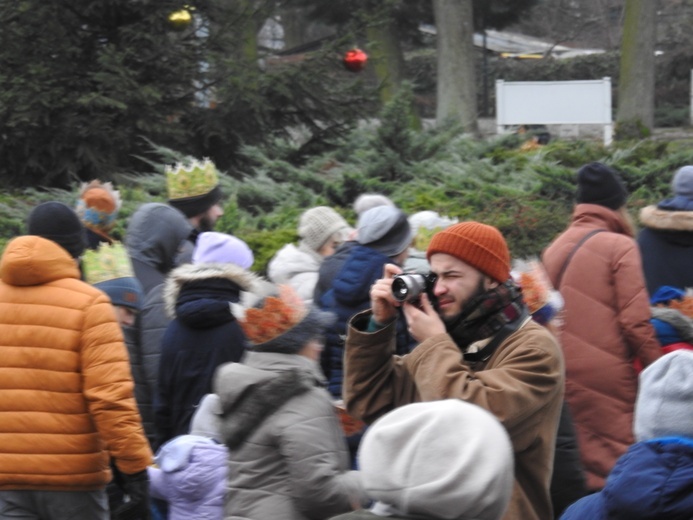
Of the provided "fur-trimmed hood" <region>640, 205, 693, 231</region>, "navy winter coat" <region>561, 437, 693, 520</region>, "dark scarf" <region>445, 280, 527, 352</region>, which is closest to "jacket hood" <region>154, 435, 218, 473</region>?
"dark scarf" <region>445, 280, 527, 352</region>

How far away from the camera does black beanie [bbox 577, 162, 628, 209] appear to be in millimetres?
6094

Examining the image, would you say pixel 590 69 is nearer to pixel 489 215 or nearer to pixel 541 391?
pixel 489 215

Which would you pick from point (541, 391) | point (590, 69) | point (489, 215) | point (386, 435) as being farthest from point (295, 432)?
point (590, 69)

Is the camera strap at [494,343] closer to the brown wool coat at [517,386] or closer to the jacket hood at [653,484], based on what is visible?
the brown wool coat at [517,386]

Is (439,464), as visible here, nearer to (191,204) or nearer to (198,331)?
(198,331)

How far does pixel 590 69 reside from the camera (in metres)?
34.8

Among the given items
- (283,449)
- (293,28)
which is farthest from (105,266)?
(293,28)

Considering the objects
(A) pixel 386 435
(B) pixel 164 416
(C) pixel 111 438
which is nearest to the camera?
(A) pixel 386 435

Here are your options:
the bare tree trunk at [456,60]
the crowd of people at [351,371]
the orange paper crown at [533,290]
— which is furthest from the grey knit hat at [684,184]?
the bare tree trunk at [456,60]

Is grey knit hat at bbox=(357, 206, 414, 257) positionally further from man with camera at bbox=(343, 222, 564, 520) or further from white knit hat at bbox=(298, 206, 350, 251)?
man with camera at bbox=(343, 222, 564, 520)

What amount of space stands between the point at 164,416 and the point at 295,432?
5.48 feet

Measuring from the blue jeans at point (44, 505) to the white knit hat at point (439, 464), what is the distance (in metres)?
2.39

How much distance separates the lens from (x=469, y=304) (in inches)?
146

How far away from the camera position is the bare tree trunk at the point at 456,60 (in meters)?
21.7
